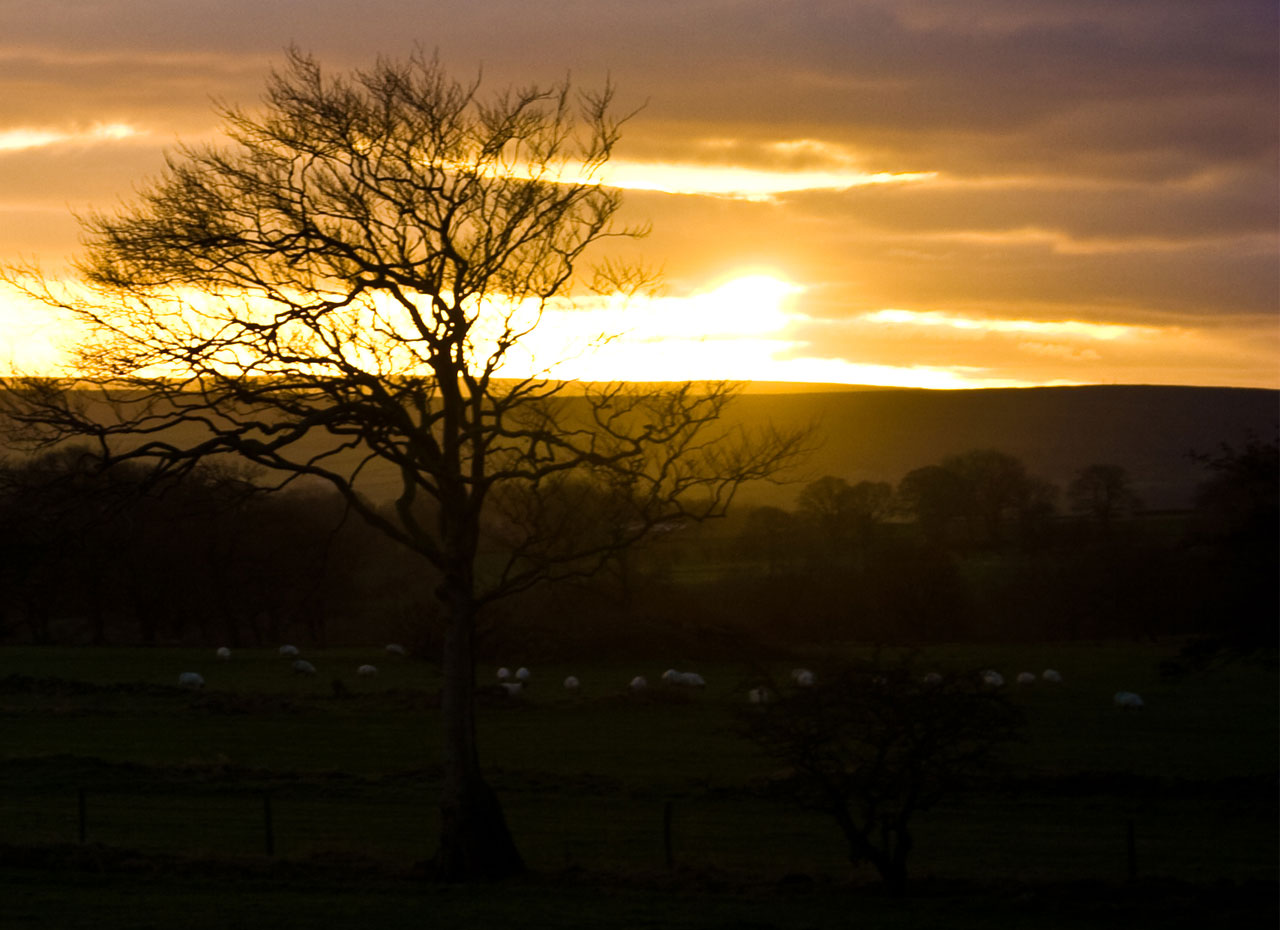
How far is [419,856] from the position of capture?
2261 centimetres

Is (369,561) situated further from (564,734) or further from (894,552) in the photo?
(564,734)

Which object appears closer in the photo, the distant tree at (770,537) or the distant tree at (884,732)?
the distant tree at (884,732)

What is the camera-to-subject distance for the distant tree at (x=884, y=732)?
18.9m

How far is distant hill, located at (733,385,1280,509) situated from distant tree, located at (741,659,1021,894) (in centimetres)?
12676

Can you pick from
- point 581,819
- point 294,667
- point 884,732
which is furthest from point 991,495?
point 884,732

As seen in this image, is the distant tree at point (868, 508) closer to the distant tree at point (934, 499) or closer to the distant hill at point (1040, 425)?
the distant tree at point (934, 499)

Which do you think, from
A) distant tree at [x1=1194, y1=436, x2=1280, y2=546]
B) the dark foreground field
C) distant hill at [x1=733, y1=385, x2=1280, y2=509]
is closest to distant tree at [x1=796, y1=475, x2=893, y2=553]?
the dark foreground field

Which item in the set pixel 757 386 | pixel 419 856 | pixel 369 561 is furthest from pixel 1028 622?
pixel 757 386

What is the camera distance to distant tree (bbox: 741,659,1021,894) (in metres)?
18.9

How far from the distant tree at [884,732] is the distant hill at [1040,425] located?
126763 millimetres

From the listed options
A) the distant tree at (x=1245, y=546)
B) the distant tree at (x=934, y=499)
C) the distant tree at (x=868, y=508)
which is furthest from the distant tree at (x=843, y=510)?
the distant tree at (x=1245, y=546)

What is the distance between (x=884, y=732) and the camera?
18922mm

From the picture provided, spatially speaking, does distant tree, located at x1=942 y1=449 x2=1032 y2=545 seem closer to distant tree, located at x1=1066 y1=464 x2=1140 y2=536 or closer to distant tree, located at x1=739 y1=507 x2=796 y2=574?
distant tree, located at x1=1066 y1=464 x2=1140 y2=536

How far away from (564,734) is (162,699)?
16.8 meters
